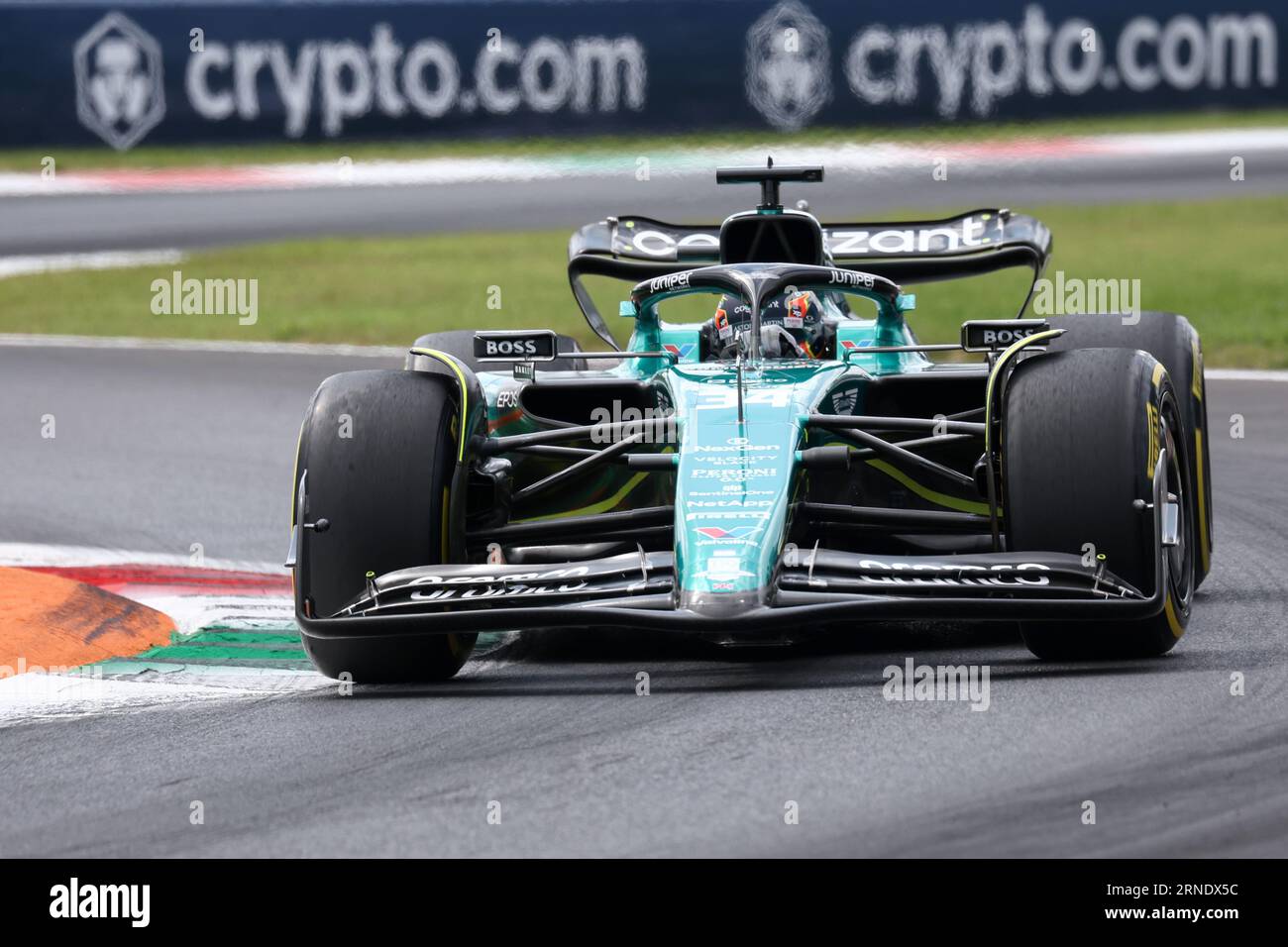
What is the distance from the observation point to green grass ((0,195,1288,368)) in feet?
58.5

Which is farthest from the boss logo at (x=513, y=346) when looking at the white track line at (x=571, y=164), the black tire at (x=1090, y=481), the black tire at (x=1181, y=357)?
the white track line at (x=571, y=164)

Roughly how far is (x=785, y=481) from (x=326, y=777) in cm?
187

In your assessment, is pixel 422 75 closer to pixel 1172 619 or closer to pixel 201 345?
pixel 201 345

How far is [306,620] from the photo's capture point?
23.1ft

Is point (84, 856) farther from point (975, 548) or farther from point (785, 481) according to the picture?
point (975, 548)

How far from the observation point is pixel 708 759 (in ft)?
18.9

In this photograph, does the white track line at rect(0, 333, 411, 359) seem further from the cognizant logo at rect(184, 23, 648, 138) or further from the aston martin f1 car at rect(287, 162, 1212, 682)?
the aston martin f1 car at rect(287, 162, 1212, 682)

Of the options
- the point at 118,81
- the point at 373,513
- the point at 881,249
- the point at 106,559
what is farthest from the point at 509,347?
the point at 118,81

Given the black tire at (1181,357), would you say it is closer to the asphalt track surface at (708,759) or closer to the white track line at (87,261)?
the asphalt track surface at (708,759)

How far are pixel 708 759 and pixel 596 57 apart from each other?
65.2ft

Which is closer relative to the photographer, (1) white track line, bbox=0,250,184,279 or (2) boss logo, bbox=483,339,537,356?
(2) boss logo, bbox=483,339,537,356

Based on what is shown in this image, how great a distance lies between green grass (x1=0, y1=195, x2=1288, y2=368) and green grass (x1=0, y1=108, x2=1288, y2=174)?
3.61 ft

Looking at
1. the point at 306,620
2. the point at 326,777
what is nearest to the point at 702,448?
the point at 306,620
